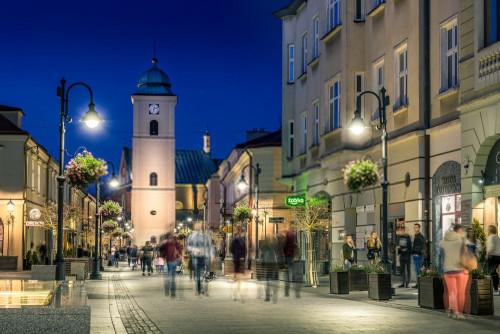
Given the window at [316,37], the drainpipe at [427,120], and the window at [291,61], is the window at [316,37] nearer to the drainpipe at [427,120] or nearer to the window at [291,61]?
the window at [291,61]

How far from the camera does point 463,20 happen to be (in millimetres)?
21703

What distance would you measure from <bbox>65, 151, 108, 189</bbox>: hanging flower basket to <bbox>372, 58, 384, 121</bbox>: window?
9876 millimetres

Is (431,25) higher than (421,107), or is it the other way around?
(431,25)

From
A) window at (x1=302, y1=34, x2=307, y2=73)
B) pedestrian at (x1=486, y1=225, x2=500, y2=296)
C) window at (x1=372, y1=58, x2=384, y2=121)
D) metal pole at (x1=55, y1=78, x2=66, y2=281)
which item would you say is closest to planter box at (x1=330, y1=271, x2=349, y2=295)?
pedestrian at (x1=486, y1=225, x2=500, y2=296)

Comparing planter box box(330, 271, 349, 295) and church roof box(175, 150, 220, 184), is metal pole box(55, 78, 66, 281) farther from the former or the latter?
church roof box(175, 150, 220, 184)

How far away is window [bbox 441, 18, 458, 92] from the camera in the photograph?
23.3m

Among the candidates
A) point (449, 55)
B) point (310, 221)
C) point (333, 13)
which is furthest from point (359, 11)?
point (310, 221)

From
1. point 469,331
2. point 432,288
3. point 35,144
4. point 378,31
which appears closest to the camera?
point 469,331

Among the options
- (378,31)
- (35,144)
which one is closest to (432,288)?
(378,31)

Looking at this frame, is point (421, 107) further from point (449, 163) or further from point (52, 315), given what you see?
point (52, 315)

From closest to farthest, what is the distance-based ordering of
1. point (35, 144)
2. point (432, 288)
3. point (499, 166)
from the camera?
→ point (432, 288) → point (499, 166) → point (35, 144)

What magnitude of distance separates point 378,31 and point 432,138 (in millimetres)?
5793

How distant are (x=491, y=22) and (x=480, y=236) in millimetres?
5354

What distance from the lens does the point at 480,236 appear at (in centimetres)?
2084
